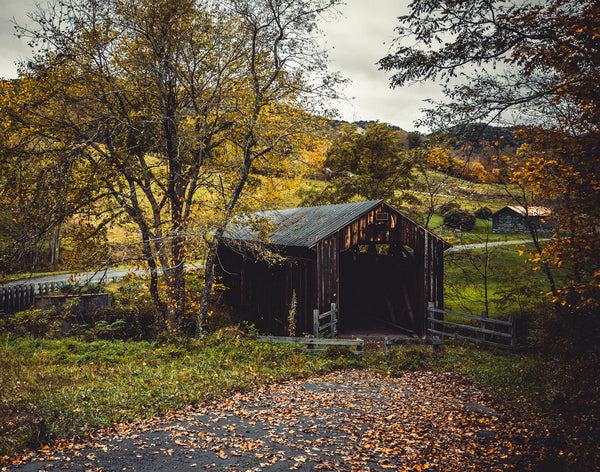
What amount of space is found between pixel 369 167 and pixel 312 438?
2629 cm

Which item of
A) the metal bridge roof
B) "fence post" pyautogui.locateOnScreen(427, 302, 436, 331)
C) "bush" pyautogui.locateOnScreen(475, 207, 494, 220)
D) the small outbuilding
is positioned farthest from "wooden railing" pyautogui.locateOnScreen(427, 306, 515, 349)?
"bush" pyautogui.locateOnScreen(475, 207, 494, 220)

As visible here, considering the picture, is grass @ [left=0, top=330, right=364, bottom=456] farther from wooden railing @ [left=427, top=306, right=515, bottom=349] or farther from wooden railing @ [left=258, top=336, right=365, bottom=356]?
wooden railing @ [left=427, top=306, right=515, bottom=349]

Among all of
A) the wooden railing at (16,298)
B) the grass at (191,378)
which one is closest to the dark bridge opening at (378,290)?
the grass at (191,378)

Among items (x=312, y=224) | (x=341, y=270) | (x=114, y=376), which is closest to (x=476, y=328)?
(x=341, y=270)

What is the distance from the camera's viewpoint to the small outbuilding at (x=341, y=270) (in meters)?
14.5

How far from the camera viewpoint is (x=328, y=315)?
583 inches

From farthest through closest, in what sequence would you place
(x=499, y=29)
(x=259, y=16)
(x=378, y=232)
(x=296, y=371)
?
(x=378, y=232), (x=259, y=16), (x=296, y=371), (x=499, y=29)

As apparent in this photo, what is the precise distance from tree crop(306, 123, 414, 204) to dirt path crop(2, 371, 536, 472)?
21.8m

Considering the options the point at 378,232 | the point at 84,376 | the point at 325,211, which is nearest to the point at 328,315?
the point at 378,232

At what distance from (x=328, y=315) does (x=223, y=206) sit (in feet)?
18.4

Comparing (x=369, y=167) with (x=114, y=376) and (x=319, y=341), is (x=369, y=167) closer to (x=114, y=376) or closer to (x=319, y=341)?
(x=319, y=341)

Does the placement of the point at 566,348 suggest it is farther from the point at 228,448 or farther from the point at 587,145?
the point at 228,448

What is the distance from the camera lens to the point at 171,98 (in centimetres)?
1262

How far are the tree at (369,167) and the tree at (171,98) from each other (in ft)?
52.3
